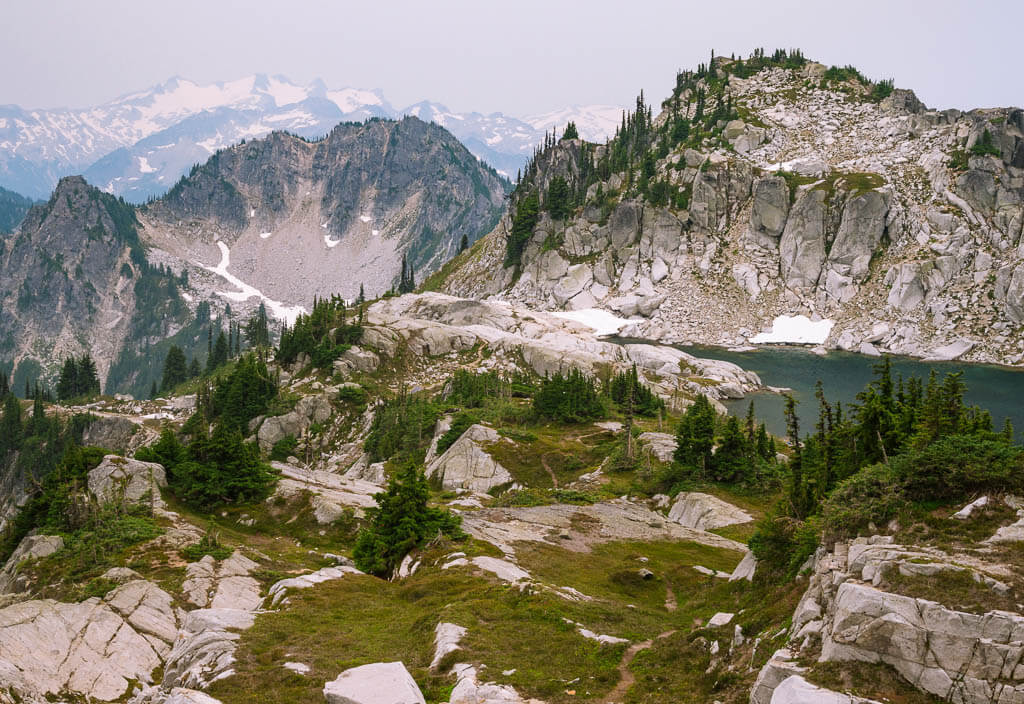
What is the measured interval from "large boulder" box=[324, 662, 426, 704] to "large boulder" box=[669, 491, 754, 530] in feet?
154

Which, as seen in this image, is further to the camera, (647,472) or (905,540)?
(647,472)

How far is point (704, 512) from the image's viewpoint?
215 ft

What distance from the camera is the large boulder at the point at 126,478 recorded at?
203 feet

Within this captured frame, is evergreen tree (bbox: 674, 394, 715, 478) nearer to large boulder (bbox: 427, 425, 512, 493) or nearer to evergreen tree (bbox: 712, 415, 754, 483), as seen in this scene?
evergreen tree (bbox: 712, 415, 754, 483)

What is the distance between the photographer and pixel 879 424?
4606 cm

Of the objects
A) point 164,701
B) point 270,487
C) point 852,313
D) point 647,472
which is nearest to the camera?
point 164,701

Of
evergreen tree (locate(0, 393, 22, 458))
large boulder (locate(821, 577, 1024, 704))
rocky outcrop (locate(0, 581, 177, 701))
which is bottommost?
evergreen tree (locate(0, 393, 22, 458))

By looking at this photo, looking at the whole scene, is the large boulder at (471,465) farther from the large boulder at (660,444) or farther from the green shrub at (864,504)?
the green shrub at (864,504)

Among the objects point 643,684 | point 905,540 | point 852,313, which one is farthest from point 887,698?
point 852,313

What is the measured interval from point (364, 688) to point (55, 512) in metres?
45.1

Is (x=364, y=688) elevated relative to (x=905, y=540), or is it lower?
lower

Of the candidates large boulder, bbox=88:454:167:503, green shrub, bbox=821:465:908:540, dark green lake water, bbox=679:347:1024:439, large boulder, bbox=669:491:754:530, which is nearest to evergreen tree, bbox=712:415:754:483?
large boulder, bbox=669:491:754:530

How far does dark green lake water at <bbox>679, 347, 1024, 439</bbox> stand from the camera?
129125 millimetres

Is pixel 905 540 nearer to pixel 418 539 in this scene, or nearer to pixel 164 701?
pixel 164 701
